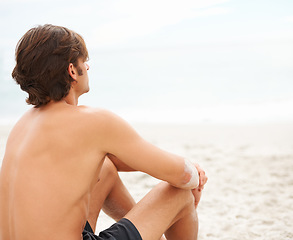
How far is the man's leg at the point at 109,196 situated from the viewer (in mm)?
A: 1755

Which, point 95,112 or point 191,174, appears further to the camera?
point 191,174

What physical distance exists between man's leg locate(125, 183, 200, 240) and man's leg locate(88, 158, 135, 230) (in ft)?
0.84

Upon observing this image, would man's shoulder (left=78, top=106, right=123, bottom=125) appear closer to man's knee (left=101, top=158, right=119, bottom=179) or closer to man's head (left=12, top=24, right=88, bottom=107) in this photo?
man's head (left=12, top=24, right=88, bottom=107)

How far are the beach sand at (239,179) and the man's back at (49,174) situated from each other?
118 centimetres

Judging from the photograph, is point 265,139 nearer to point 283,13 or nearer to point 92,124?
point 92,124

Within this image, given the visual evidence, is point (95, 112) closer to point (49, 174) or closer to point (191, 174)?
point (49, 174)

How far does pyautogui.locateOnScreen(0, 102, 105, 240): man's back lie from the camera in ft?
4.13

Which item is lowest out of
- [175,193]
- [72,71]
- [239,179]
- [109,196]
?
[239,179]

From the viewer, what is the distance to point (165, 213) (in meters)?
1.53

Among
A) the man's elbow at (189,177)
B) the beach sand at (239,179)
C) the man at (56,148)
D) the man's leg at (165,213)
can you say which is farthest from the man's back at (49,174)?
the beach sand at (239,179)

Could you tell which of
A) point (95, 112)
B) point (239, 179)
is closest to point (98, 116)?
point (95, 112)

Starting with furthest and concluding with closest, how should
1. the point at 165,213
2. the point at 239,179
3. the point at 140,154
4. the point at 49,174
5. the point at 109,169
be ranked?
the point at 239,179
the point at 109,169
the point at 165,213
the point at 140,154
the point at 49,174

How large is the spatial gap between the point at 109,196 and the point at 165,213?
40 cm

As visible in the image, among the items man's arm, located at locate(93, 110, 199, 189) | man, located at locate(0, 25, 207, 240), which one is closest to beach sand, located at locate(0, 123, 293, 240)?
man's arm, located at locate(93, 110, 199, 189)
